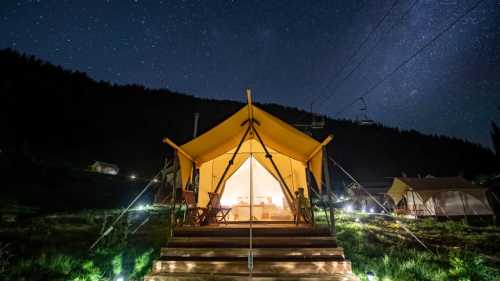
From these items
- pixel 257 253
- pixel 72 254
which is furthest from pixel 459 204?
pixel 72 254

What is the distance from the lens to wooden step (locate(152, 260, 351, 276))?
3.68 m

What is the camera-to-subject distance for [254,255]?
3900mm

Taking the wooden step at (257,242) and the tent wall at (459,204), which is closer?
the wooden step at (257,242)

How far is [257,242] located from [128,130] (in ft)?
171

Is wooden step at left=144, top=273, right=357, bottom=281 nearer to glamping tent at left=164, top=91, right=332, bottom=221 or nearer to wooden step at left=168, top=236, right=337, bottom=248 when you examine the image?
wooden step at left=168, top=236, right=337, bottom=248

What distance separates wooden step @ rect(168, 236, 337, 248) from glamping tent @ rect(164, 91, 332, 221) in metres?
0.91

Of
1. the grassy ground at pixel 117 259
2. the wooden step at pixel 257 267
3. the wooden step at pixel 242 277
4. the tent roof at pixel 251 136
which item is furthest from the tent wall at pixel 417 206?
the wooden step at pixel 242 277

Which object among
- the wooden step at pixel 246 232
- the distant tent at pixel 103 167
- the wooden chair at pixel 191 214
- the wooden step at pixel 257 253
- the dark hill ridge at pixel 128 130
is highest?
the dark hill ridge at pixel 128 130

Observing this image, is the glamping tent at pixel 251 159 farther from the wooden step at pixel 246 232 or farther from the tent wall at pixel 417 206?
the tent wall at pixel 417 206

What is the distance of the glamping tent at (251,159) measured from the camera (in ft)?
17.5

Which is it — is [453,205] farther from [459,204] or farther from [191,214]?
[191,214]

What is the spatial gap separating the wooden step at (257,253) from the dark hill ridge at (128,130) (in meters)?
33.9

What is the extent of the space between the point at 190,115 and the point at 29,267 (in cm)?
5427

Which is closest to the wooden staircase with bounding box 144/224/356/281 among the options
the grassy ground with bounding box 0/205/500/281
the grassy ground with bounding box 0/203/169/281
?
the grassy ground with bounding box 0/205/500/281
